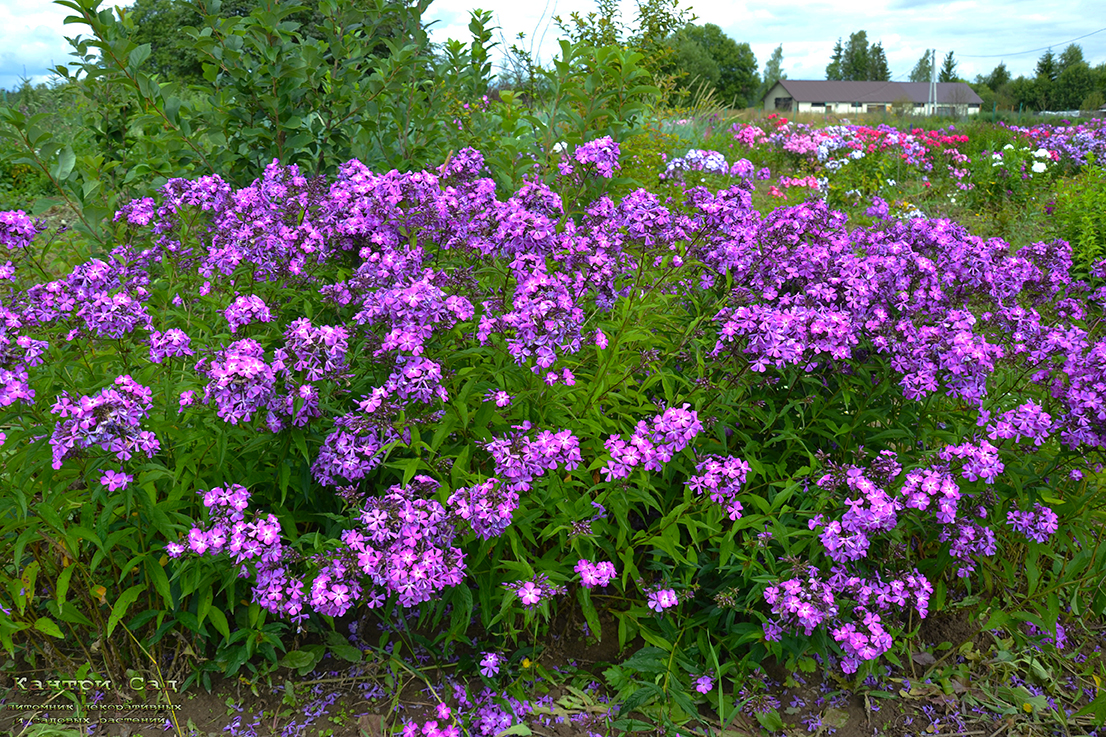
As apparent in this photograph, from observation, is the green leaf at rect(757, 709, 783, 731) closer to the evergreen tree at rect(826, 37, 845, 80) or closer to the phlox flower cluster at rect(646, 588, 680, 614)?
the phlox flower cluster at rect(646, 588, 680, 614)

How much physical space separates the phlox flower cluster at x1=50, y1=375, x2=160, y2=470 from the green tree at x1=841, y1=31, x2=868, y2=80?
134 meters

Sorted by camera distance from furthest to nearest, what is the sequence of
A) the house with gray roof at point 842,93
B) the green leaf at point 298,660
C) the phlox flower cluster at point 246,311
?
the house with gray roof at point 842,93, the green leaf at point 298,660, the phlox flower cluster at point 246,311

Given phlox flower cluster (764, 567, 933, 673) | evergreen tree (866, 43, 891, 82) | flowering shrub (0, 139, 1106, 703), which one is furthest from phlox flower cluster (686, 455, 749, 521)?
evergreen tree (866, 43, 891, 82)

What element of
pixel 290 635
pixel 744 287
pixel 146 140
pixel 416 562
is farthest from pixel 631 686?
pixel 146 140

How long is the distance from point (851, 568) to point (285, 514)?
2.26 m

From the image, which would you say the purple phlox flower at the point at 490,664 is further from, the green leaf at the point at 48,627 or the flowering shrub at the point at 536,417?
the green leaf at the point at 48,627

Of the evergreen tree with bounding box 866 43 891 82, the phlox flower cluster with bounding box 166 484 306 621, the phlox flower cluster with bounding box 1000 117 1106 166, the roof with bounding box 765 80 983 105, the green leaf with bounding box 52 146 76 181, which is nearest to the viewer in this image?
the phlox flower cluster with bounding box 166 484 306 621

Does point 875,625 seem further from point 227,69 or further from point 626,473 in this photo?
point 227,69

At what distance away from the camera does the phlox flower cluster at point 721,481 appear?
272cm

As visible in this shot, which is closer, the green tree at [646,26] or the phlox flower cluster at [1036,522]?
the phlox flower cluster at [1036,522]

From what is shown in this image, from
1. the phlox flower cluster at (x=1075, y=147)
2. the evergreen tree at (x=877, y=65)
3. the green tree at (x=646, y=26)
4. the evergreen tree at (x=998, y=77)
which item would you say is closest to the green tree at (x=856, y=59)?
the evergreen tree at (x=877, y=65)

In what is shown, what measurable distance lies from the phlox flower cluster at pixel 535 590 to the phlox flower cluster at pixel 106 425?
1277 mm

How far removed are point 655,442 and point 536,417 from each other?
562 millimetres

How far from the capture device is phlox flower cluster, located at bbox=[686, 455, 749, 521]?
272cm
